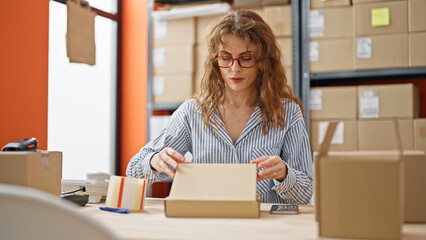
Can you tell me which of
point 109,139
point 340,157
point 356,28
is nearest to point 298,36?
point 356,28

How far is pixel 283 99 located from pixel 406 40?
1.19m

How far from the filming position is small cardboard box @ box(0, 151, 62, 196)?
1.00 metres

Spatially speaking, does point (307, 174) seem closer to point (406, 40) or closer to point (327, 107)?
point (327, 107)

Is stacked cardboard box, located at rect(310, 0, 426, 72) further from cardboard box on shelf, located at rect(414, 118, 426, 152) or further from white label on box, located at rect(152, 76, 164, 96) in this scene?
white label on box, located at rect(152, 76, 164, 96)

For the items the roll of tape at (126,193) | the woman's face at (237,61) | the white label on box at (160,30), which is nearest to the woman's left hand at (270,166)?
the roll of tape at (126,193)

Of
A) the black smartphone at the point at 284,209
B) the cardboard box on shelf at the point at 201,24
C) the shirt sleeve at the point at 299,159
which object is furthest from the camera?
the cardboard box on shelf at the point at 201,24

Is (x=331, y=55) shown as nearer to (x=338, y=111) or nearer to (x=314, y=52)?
(x=314, y=52)

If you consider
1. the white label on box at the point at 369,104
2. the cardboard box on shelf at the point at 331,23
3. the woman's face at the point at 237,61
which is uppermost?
the cardboard box on shelf at the point at 331,23

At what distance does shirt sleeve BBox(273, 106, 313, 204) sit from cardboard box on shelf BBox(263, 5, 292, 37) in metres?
1.24

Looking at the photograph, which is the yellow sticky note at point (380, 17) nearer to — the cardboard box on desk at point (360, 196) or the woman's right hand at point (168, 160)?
the woman's right hand at point (168, 160)

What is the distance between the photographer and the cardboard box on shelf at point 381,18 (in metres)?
2.44

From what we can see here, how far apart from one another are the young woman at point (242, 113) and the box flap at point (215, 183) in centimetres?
42

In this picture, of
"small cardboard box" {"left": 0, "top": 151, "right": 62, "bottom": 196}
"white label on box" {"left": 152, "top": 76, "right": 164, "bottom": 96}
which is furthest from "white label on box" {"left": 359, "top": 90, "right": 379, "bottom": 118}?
"small cardboard box" {"left": 0, "top": 151, "right": 62, "bottom": 196}

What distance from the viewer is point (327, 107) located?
2.59 m
